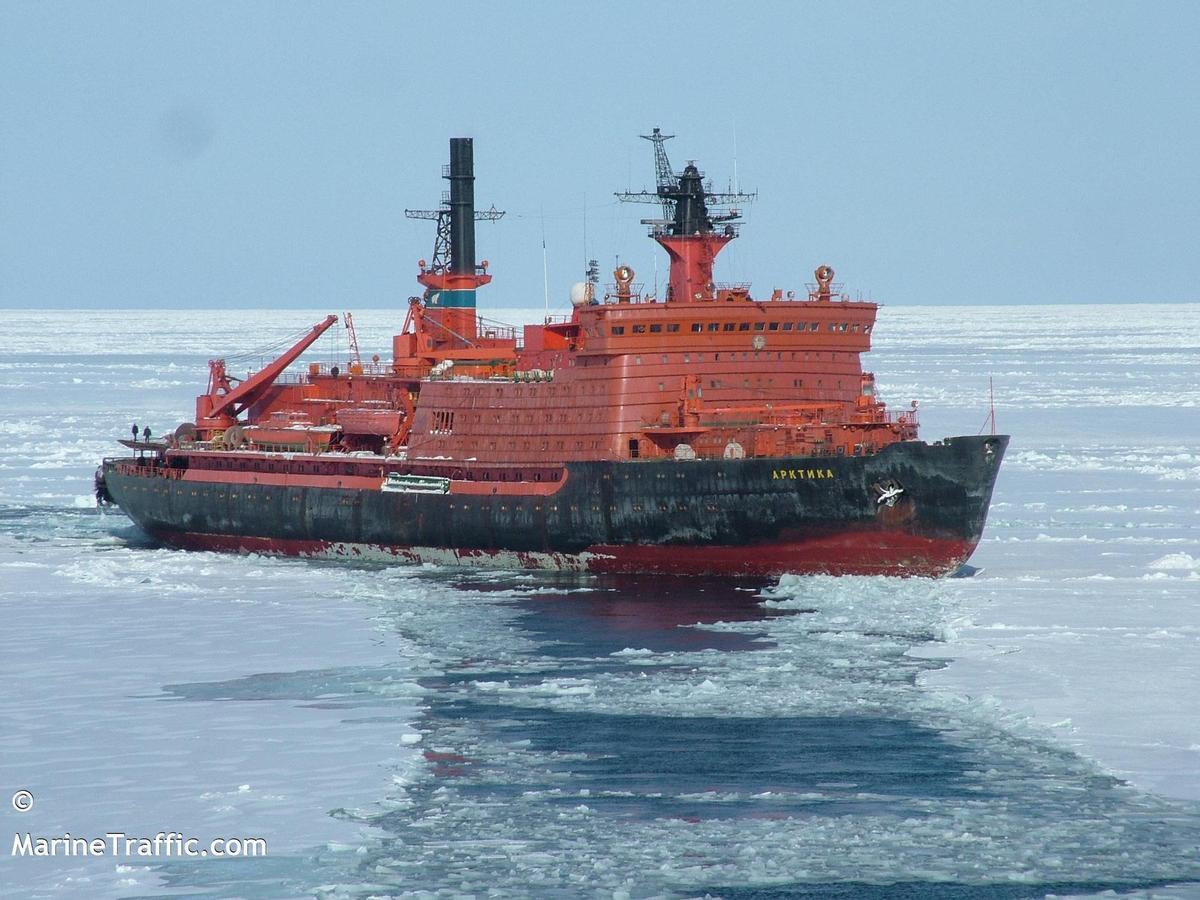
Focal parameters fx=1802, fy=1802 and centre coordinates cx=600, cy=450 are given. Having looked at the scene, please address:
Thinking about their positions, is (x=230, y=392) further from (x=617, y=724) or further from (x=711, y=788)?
(x=711, y=788)

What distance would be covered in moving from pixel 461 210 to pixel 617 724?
2512cm

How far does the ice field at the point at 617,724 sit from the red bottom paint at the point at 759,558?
70 cm

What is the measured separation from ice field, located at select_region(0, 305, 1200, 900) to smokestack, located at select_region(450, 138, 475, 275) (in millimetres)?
9803

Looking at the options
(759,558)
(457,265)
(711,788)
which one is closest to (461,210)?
(457,265)

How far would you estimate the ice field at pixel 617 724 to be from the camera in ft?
54.3

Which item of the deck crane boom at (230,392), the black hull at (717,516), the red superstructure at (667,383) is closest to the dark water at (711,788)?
the black hull at (717,516)

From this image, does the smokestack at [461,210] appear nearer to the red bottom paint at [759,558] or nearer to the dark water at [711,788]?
the red bottom paint at [759,558]

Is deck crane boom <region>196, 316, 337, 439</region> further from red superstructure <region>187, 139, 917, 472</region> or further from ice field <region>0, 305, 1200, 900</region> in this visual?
ice field <region>0, 305, 1200, 900</region>

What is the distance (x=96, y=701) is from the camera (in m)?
22.9

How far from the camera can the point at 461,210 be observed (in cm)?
4478

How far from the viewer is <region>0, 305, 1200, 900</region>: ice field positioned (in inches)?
652

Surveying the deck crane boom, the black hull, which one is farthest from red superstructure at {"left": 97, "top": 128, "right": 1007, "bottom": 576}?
the deck crane boom

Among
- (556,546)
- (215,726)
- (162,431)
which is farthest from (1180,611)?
(162,431)

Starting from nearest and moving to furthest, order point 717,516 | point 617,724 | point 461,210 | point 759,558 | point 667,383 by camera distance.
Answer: point 617,724 < point 717,516 < point 759,558 < point 667,383 < point 461,210
